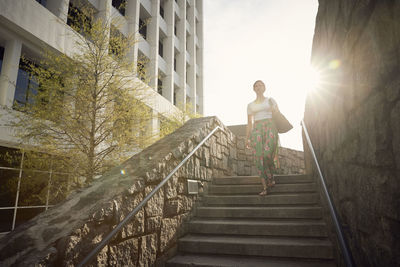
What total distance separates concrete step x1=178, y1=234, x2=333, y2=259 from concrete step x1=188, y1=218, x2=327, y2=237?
7 cm

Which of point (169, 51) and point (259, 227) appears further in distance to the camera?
point (169, 51)

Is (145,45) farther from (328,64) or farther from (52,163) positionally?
(328,64)

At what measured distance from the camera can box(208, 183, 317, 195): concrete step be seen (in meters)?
3.78

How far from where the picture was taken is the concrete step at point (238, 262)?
241 centimetres

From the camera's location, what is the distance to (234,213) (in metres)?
3.42

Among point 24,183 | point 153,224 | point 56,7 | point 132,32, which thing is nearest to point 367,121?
point 153,224

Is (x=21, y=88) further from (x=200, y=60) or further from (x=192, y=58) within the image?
(x=200, y=60)

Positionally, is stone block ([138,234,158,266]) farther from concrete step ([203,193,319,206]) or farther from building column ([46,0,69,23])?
building column ([46,0,69,23])

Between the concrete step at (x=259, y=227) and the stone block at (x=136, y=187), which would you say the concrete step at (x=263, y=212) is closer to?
the concrete step at (x=259, y=227)

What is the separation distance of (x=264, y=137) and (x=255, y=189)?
886 mm

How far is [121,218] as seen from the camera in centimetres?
203

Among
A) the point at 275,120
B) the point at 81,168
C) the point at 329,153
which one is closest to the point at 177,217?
the point at 329,153

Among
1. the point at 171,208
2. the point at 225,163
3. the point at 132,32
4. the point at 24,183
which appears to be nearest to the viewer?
the point at 171,208

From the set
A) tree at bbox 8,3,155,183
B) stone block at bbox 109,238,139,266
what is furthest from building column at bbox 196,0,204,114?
stone block at bbox 109,238,139,266
